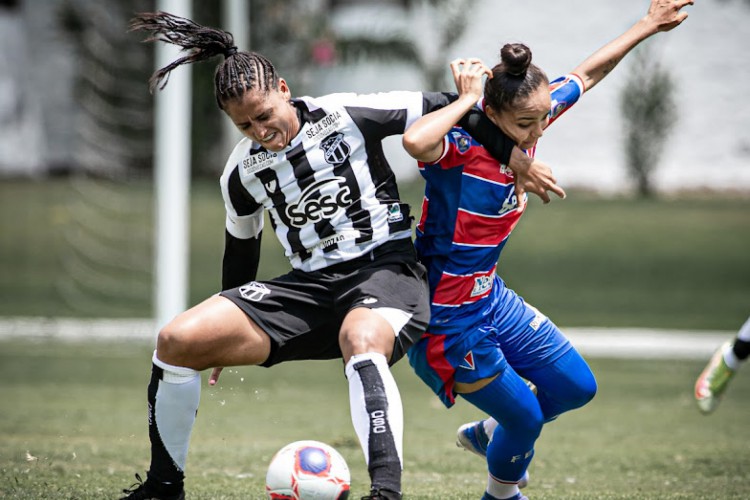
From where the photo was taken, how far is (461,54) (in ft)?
66.4

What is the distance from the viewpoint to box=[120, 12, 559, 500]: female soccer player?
423cm

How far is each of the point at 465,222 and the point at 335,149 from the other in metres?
0.63

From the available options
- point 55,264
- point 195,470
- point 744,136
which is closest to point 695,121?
point 744,136

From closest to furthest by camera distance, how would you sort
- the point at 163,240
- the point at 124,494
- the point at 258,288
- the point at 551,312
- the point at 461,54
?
the point at 258,288
the point at 124,494
the point at 163,240
the point at 551,312
the point at 461,54

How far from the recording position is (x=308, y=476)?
4.05 m

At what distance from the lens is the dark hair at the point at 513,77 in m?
4.27

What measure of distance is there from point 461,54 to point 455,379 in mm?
16233

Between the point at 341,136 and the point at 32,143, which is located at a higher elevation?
the point at 341,136

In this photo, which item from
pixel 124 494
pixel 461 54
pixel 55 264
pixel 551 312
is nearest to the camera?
pixel 124 494

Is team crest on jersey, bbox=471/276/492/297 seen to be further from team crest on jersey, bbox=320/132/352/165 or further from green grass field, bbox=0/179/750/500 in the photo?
green grass field, bbox=0/179/750/500

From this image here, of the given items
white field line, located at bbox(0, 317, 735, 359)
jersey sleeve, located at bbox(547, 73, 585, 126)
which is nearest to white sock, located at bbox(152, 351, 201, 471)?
jersey sleeve, located at bbox(547, 73, 585, 126)

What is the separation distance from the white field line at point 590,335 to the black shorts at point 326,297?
834 cm

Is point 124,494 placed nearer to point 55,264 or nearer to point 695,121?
point 55,264

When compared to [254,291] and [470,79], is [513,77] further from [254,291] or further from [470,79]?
[254,291]
